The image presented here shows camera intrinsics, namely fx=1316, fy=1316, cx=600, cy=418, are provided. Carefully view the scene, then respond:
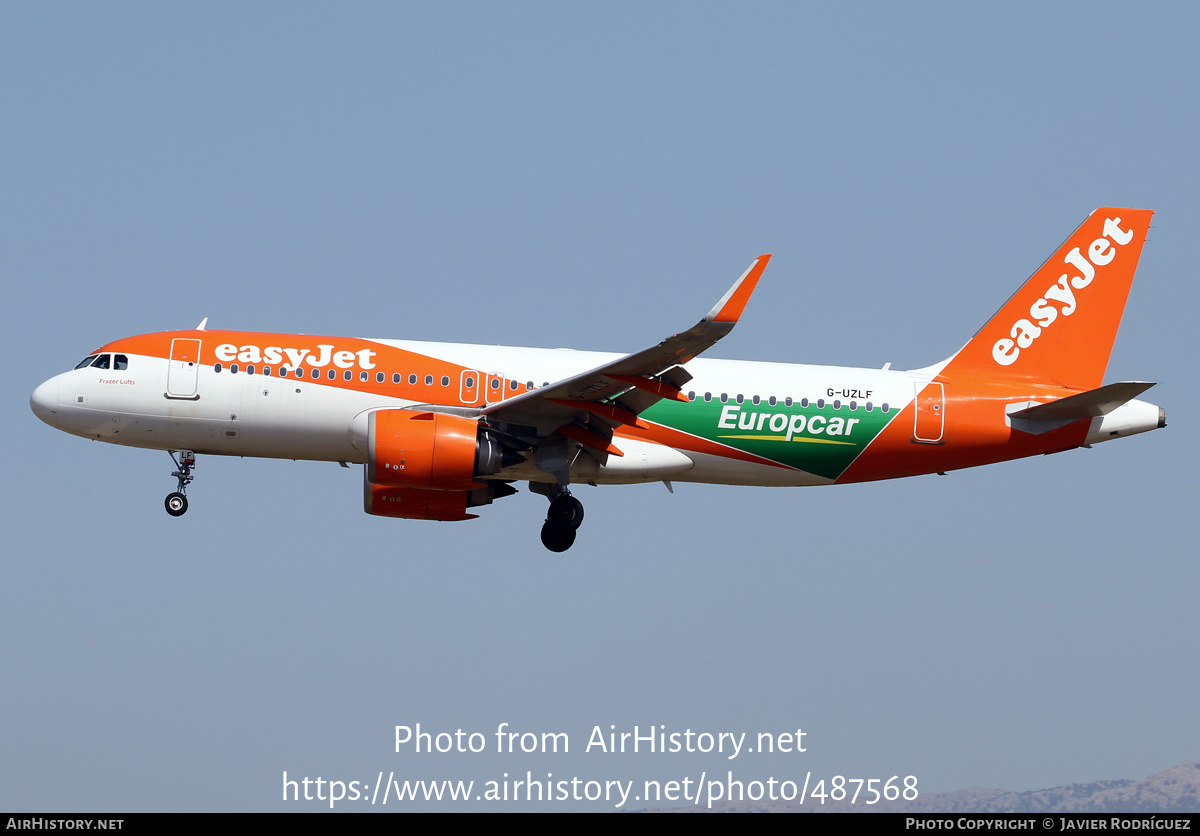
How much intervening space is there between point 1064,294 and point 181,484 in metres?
20.8

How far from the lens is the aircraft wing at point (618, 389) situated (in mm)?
23531

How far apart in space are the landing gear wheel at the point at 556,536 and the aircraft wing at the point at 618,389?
199 centimetres

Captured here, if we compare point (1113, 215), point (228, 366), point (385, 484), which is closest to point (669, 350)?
point (385, 484)

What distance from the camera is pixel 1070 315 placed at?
3111 centimetres

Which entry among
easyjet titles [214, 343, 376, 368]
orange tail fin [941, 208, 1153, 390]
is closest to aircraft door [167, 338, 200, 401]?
easyjet titles [214, 343, 376, 368]

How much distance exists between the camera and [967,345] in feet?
101

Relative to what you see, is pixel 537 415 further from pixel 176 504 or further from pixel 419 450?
pixel 176 504

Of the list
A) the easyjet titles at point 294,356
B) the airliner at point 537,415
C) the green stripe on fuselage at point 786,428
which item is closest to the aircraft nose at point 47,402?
the airliner at point 537,415

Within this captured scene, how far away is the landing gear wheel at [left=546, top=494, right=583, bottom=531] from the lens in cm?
2823

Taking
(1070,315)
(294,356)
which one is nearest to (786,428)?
(1070,315)

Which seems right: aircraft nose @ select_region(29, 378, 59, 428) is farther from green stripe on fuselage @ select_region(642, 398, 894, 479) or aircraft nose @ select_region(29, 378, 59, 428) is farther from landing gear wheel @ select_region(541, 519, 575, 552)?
green stripe on fuselage @ select_region(642, 398, 894, 479)

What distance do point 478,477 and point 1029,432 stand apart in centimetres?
1231
